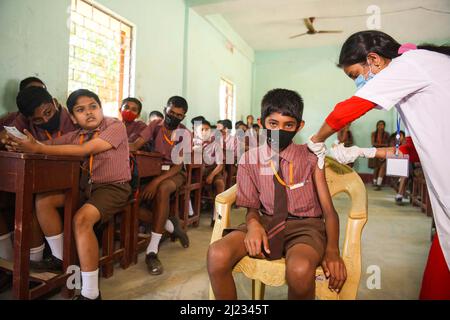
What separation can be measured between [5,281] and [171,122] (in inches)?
71.6

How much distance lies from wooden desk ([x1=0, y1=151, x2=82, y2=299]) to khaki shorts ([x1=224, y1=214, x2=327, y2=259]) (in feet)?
3.14

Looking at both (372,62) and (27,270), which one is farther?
(27,270)

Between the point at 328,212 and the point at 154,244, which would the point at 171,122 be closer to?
the point at 154,244

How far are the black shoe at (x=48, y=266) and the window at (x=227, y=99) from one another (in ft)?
20.7

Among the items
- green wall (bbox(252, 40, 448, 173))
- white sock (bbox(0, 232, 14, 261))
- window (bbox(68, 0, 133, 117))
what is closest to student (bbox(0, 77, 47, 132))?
window (bbox(68, 0, 133, 117))

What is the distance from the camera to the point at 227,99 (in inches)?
328

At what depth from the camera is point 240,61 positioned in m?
8.97

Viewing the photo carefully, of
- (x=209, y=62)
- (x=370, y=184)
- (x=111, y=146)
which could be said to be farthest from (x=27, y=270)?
(x=370, y=184)

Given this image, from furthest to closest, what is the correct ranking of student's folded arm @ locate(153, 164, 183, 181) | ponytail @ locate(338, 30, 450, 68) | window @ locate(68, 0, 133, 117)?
1. window @ locate(68, 0, 133, 117)
2. student's folded arm @ locate(153, 164, 183, 181)
3. ponytail @ locate(338, 30, 450, 68)

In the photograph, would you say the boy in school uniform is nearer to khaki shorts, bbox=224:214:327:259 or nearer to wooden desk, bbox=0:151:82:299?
wooden desk, bbox=0:151:82:299

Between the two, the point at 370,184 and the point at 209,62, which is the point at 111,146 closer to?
the point at 209,62

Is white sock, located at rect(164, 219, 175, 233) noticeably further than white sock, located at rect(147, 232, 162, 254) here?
Yes

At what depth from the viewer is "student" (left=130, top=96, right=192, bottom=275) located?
2.36m
